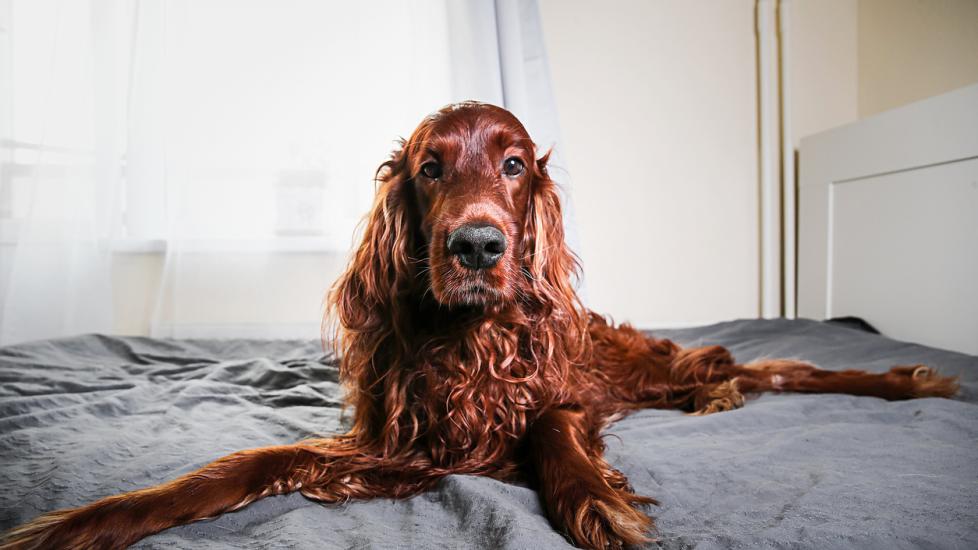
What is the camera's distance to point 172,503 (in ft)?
2.22

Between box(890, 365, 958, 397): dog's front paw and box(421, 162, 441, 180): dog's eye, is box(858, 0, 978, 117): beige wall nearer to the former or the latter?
box(890, 365, 958, 397): dog's front paw

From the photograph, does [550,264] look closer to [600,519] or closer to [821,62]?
[600,519]

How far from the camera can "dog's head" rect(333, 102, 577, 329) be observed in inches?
32.2

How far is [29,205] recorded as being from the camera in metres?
2.31

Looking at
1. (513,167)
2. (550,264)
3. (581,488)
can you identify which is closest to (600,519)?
(581,488)

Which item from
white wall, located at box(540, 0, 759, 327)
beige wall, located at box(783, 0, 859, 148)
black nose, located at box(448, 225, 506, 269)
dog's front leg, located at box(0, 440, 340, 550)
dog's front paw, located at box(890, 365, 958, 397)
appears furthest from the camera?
beige wall, located at box(783, 0, 859, 148)

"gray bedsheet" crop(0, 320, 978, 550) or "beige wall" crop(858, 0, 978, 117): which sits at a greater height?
"beige wall" crop(858, 0, 978, 117)

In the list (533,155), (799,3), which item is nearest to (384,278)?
(533,155)

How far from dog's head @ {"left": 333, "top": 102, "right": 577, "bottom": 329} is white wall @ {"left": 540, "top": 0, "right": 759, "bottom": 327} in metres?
1.70

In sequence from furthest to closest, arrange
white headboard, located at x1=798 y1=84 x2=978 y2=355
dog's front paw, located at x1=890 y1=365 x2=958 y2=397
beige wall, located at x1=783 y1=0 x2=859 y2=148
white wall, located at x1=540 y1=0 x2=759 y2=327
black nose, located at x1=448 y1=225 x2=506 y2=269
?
beige wall, located at x1=783 y1=0 x2=859 y2=148, white wall, located at x1=540 y1=0 x2=759 y2=327, white headboard, located at x1=798 y1=84 x2=978 y2=355, dog's front paw, located at x1=890 y1=365 x2=958 y2=397, black nose, located at x1=448 y1=225 x2=506 y2=269

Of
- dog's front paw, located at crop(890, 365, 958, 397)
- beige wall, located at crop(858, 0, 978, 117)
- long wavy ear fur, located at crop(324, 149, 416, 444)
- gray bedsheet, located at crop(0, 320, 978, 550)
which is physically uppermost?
beige wall, located at crop(858, 0, 978, 117)

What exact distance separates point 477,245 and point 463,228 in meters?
0.03

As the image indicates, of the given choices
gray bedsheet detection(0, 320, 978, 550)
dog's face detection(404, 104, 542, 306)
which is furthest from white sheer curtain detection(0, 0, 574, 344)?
dog's face detection(404, 104, 542, 306)

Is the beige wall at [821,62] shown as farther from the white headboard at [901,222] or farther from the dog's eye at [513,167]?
the dog's eye at [513,167]
